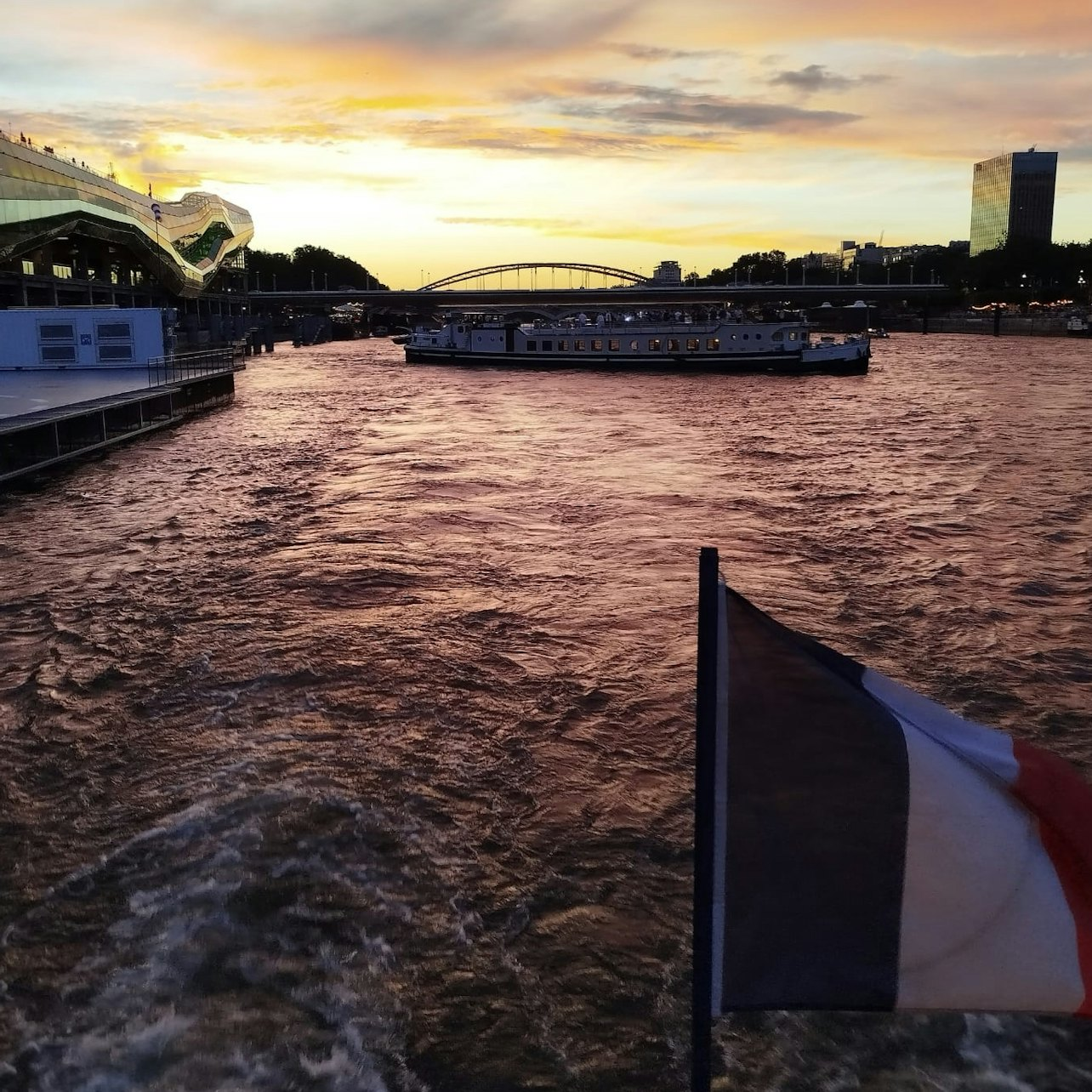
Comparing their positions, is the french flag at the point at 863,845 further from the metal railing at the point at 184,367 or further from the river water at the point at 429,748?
the metal railing at the point at 184,367

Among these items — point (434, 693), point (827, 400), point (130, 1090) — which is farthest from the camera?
point (827, 400)

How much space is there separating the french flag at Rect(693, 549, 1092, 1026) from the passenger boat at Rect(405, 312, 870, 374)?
2737 inches

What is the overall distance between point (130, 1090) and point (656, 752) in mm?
5618

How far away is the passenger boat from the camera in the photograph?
2778 inches

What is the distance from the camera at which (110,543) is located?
20094 millimetres

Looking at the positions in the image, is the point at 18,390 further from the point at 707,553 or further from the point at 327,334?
Answer: the point at 327,334

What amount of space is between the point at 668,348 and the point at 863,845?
72164mm

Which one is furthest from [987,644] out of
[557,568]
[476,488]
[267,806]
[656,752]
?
[476,488]

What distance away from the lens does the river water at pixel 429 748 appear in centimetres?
645

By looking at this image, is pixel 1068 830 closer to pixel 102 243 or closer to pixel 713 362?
pixel 713 362

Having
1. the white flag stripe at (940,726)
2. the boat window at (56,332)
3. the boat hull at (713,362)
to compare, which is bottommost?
the boat hull at (713,362)

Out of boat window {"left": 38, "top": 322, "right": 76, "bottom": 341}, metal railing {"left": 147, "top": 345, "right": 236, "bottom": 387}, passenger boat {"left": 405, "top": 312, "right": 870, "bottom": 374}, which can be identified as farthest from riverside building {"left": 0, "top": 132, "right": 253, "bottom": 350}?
passenger boat {"left": 405, "top": 312, "right": 870, "bottom": 374}

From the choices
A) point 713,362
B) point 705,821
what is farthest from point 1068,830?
point 713,362

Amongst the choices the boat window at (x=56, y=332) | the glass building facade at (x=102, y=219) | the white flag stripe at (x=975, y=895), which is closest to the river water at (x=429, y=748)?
the white flag stripe at (x=975, y=895)
